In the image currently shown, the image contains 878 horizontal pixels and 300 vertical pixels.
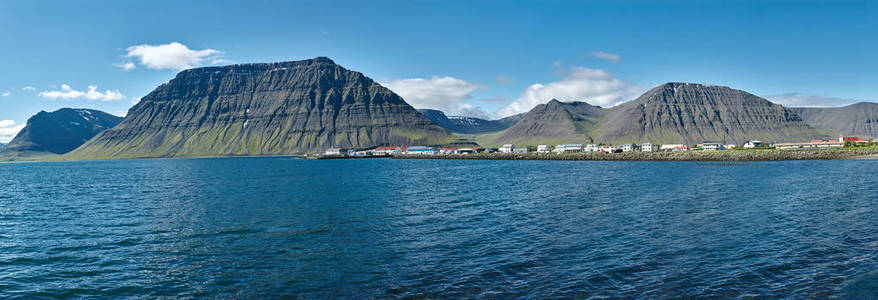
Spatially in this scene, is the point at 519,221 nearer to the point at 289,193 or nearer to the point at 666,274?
the point at 666,274

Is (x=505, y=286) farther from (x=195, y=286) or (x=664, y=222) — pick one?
(x=664, y=222)

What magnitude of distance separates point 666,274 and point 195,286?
25.1 m

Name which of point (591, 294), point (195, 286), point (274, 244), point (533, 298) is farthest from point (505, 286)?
point (274, 244)

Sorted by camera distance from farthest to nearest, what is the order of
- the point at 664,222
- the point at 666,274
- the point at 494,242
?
the point at 664,222 < the point at 494,242 < the point at 666,274

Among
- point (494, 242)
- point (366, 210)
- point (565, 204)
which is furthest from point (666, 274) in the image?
point (366, 210)

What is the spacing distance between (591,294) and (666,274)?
5758 millimetres

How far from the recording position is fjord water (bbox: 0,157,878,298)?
23.9m

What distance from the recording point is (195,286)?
24984mm

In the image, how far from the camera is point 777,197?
2202 inches

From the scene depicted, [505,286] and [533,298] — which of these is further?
[505,286]

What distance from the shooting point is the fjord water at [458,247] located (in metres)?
23.9

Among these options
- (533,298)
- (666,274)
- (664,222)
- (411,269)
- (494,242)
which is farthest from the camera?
(664,222)

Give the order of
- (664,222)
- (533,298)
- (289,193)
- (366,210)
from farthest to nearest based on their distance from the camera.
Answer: (289,193), (366,210), (664,222), (533,298)

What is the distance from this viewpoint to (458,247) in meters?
32.4
